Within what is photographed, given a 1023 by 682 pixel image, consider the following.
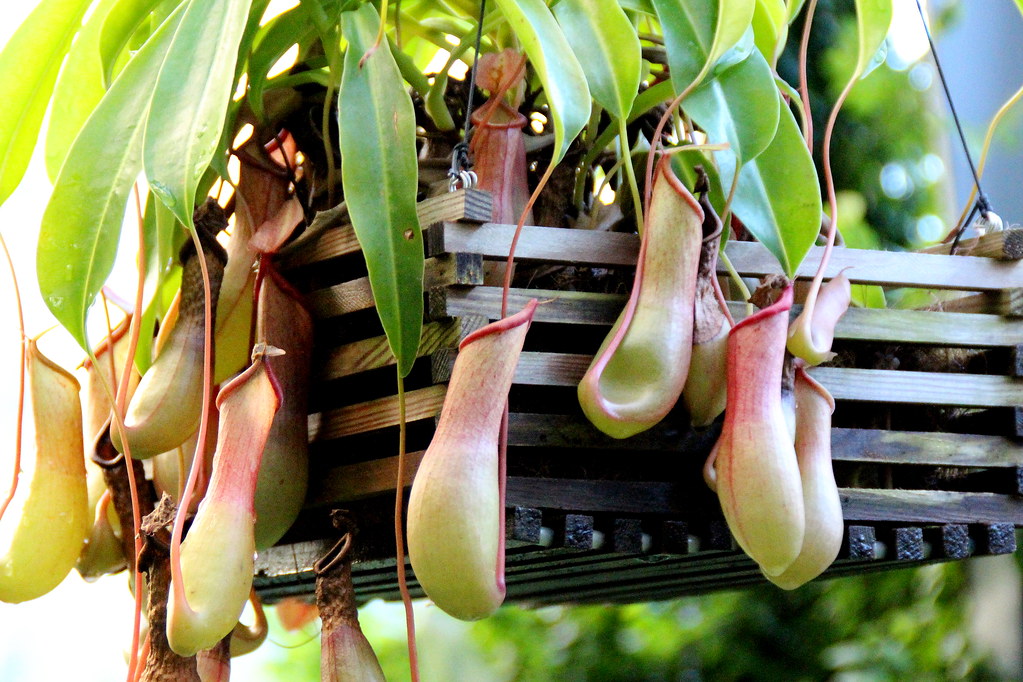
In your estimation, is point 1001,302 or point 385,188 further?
point 1001,302

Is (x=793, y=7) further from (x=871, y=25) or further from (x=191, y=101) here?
(x=191, y=101)

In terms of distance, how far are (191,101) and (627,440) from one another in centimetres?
25

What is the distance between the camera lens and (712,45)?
0.48 m

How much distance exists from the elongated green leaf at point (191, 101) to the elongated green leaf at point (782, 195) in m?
0.25

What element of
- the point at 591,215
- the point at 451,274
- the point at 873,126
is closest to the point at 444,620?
the point at 873,126

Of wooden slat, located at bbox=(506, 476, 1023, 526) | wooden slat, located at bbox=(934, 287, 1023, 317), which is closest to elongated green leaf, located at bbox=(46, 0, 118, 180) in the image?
wooden slat, located at bbox=(506, 476, 1023, 526)

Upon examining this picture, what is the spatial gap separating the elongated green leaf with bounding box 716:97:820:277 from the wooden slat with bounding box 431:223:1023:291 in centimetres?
5

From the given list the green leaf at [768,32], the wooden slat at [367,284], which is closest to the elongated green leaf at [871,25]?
the green leaf at [768,32]

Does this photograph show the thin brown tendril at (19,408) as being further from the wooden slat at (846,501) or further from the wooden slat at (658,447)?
the wooden slat at (846,501)

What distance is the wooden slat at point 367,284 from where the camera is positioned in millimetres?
460

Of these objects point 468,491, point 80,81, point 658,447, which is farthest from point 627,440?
point 80,81

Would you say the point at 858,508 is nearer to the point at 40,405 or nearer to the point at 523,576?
the point at 523,576

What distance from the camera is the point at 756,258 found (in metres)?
0.55

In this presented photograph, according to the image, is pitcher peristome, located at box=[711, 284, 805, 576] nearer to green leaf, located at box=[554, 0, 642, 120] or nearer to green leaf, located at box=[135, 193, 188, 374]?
green leaf, located at box=[554, 0, 642, 120]
